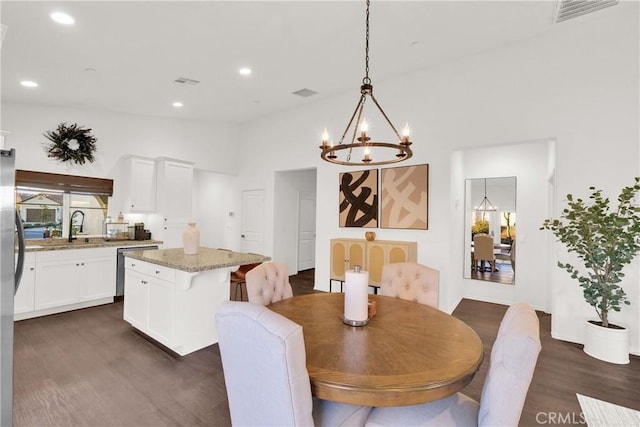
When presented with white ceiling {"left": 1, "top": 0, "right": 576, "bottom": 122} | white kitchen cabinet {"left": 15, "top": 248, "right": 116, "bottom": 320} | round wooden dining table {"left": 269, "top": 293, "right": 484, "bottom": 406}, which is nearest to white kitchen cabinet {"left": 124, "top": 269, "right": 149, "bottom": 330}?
white kitchen cabinet {"left": 15, "top": 248, "right": 116, "bottom": 320}

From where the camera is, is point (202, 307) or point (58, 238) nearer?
point (202, 307)

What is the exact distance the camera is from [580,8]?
9.89 feet

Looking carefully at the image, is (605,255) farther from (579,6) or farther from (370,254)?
(370,254)

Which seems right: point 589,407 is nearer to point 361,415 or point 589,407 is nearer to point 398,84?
point 361,415

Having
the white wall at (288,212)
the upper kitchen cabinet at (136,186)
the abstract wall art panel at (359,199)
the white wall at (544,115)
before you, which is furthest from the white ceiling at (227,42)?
the white wall at (288,212)

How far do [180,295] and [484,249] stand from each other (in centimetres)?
456

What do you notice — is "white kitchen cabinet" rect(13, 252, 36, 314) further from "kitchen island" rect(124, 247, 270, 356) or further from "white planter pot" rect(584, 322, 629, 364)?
"white planter pot" rect(584, 322, 629, 364)

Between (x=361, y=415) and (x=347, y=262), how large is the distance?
3.31 metres

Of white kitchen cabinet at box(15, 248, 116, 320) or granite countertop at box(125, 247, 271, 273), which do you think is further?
white kitchen cabinet at box(15, 248, 116, 320)

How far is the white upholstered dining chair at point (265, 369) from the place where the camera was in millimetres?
1104

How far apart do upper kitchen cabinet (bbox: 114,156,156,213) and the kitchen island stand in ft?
7.68

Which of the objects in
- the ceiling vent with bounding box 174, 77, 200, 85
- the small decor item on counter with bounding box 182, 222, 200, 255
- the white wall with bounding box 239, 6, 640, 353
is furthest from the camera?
the ceiling vent with bounding box 174, 77, 200, 85

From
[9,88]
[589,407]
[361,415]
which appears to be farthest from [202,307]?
[9,88]

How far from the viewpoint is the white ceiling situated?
9.55ft
